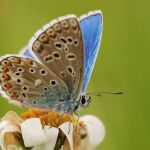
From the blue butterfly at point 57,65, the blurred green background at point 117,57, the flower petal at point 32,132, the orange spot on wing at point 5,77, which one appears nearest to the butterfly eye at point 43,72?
the blue butterfly at point 57,65

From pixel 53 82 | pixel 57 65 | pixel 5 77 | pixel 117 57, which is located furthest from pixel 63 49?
pixel 117 57

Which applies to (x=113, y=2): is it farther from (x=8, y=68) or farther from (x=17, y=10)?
(x=8, y=68)

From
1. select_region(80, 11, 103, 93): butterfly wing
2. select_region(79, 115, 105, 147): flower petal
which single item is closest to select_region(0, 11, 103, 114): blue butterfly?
select_region(80, 11, 103, 93): butterfly wing

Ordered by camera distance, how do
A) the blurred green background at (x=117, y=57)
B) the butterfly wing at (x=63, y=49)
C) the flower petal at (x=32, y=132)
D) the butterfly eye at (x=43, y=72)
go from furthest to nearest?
1. the blurred green background at (x=117, y=57)
2. the butterfly eye at (x=43, y=72)
3. the butterfly wing at (x=63, y=49)
4. the flower petal at (x=32, y=132)

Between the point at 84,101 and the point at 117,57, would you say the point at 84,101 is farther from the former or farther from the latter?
the point at 117,57

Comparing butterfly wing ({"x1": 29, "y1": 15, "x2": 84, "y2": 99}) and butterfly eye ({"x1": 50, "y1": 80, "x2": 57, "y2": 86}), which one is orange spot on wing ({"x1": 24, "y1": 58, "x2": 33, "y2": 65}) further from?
butterfly eye ({"x1": 50, "y1": 80, "x2": 57, "y2": 86})

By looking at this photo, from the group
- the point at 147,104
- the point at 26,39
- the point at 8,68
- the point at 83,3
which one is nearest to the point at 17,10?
the point at 26,39

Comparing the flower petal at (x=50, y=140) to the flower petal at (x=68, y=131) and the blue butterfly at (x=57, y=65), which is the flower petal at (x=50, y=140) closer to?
the flower petal at (x=68, y=131)
